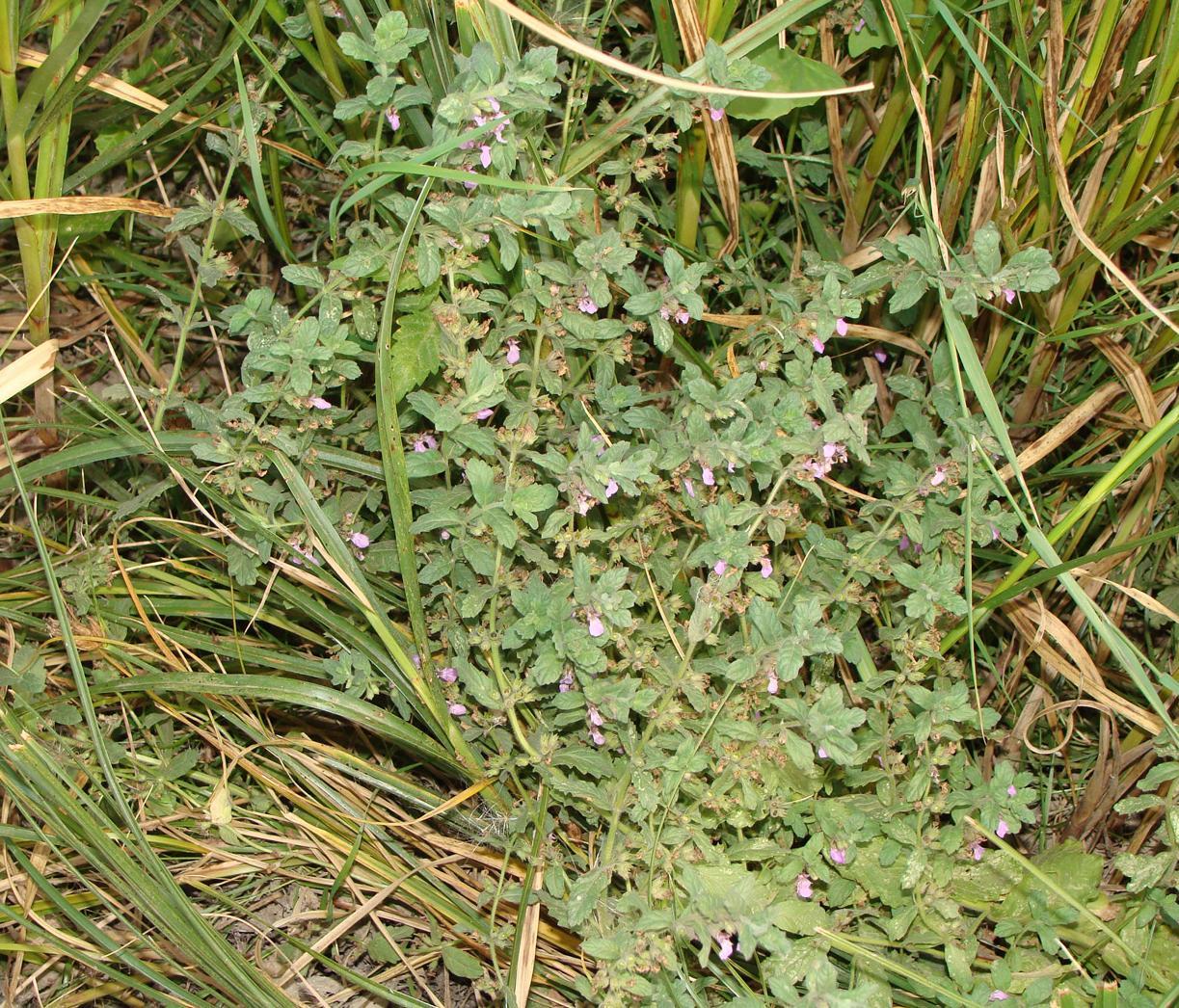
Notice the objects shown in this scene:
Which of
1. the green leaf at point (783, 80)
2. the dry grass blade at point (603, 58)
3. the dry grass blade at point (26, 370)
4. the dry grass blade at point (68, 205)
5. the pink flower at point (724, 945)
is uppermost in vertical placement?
the dry grass blade at point (603, 58)

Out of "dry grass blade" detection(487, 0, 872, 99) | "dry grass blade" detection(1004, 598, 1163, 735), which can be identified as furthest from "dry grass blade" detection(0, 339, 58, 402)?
"dry grass blade" detection(1004, 598, 1163, 735)

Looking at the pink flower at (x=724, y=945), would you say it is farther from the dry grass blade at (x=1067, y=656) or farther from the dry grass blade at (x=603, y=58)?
the dry grass blade at (x=603, y=58)

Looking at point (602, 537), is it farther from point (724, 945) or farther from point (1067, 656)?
point (1067, 656)

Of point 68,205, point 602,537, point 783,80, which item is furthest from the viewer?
point 783,80

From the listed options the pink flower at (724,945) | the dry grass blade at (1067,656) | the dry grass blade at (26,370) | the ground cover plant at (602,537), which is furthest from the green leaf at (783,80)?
the pink flower at (724,945)

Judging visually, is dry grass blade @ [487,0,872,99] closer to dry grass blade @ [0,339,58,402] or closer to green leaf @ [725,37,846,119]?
green leaf @ [725,37,846,119]

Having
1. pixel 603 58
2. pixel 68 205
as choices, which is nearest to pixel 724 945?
pixel 603 58

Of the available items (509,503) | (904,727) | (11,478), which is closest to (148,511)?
(11,478)
